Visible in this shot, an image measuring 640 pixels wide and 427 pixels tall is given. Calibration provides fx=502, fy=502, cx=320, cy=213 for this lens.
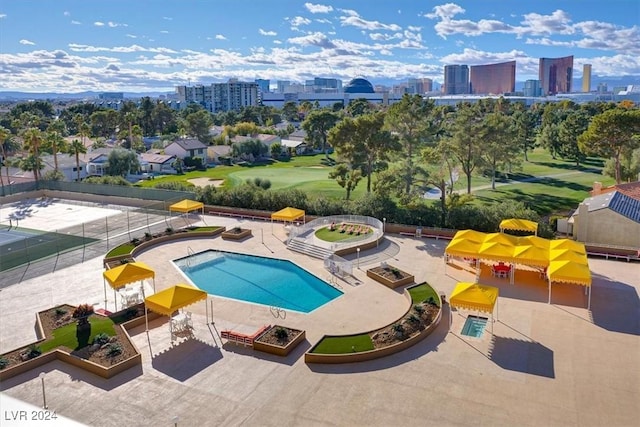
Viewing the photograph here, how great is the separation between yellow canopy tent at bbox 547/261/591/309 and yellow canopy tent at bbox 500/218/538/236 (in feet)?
24.5

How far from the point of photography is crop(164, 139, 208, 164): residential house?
77500 mm

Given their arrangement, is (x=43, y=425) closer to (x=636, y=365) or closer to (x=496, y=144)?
(x=636, y=365)

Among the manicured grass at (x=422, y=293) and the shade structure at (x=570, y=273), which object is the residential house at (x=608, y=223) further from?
the manicured grass at (x=422, y=293)

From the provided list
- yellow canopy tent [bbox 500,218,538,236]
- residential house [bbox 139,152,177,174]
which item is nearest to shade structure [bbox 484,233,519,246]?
yellow canopy tent [bbox 500,218,538,236]

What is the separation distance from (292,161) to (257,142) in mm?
7253

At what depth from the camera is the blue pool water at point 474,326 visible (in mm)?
19312

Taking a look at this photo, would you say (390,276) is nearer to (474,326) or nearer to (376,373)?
(474,326)

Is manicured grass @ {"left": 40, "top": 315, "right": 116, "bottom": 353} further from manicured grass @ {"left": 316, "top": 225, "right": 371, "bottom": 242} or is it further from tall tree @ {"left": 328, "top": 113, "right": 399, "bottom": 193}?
tall tree @ {"left": 328, "top": 113, "right": 399, "bottom": 193}

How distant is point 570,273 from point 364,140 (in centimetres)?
2175

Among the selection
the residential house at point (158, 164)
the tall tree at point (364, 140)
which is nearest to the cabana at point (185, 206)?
the tall tree at point (364, 140)

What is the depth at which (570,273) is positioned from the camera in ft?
70.1

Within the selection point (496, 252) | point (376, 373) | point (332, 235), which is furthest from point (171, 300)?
point (496, 252)

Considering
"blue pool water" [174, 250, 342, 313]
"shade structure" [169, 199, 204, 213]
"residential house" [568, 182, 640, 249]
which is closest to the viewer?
"blue pool water" [174, 250, 342, 313]

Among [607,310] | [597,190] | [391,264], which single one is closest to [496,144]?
[597,190]
